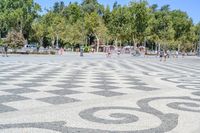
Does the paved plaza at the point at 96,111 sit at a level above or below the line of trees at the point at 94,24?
below

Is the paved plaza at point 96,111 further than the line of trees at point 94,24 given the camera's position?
No

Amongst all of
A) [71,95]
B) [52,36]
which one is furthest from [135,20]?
[71,95]

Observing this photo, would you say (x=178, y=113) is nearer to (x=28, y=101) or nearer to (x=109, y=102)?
(x=109, y=102)

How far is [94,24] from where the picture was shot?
7781 centimetres

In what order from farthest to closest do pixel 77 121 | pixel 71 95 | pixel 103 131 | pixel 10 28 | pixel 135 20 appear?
pixel 135 20 → pixel 10 28 → pixel 71 95 → pixel 77 121 → pixel 103 131

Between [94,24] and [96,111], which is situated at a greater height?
[94,24]

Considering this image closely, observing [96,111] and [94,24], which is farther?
[94,24]

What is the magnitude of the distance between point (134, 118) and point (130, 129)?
74 centimetres

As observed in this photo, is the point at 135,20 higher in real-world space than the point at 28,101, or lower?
higher

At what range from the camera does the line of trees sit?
6294cm

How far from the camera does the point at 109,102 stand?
7.61 metres

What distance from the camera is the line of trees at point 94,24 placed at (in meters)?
62.9

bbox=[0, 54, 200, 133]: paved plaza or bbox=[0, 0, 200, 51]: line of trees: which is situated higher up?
bbox=[0, 0, 200, 51]: line of trees

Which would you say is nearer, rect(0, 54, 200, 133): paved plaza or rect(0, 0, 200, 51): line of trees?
rect(0, 54, 200, 133): paved plaza
